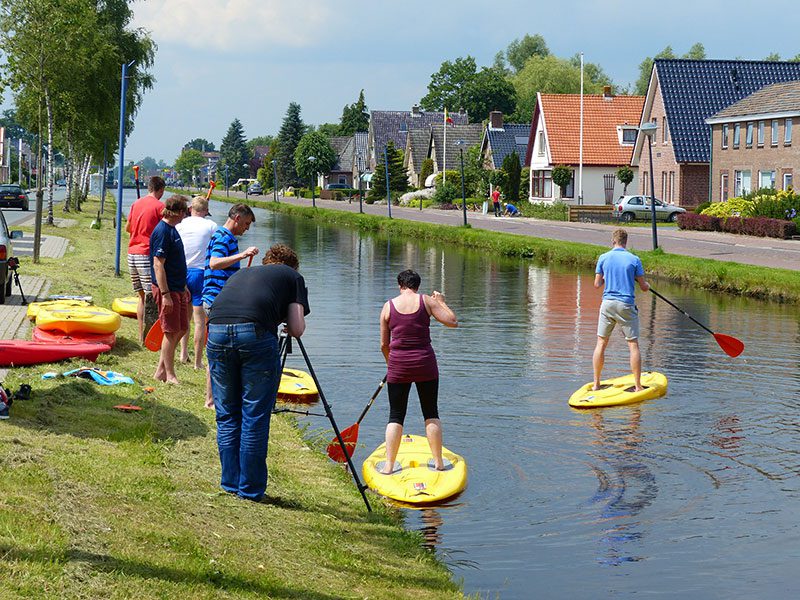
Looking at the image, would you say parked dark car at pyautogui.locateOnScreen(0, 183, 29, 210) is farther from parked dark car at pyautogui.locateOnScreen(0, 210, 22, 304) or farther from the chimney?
parked dark car at pyautogui.locateOnScreen(0, 210, 22, 304)

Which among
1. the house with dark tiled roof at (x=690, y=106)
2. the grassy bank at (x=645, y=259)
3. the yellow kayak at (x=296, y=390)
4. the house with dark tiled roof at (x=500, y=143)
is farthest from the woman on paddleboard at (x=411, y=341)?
the house with dark tiled roof at (x=500, y=143)

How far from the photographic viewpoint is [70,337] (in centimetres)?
1366

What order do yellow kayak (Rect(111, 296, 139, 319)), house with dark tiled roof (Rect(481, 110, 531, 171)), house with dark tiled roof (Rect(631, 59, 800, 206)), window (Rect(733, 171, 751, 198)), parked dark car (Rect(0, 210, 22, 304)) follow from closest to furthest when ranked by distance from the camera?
parked dark car (Rect(0, 210, 22, 304))
yellow kayak (Rect(111, 296, 139, 319))
window (Rect(733, 171, 751, 198))
house with dark tiled roof (Rect(631, 59, 800, 206))
house with dark tiled roof (Rect(481, 110, 531, 171))

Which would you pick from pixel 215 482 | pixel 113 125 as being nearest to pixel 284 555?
pixel 215 482

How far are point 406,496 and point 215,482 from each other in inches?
73.6

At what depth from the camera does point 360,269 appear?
34375 millimetres

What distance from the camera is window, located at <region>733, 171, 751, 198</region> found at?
54125 millimetres

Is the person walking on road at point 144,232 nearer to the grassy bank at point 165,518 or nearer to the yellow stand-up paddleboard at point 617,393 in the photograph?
the grassy bank at point 165,518

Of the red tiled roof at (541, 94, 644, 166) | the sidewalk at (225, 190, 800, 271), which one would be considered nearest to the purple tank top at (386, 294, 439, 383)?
the sidewalk at (225, 190, 800, 271)

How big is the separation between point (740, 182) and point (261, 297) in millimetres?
50044

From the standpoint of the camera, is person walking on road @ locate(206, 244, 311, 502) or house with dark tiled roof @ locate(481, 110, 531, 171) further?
house with dark tiled roof @ locate(481, 110, 531, 171)

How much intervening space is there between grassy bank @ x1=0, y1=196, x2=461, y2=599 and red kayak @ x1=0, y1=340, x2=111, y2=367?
1.89 ft

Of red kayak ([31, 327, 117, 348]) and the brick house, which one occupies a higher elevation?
the brick house

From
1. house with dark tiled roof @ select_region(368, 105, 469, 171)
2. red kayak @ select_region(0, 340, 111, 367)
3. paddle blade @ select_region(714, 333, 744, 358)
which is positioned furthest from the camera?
house with dark tiled roof @ select_region(368, 105, 469, 171)
